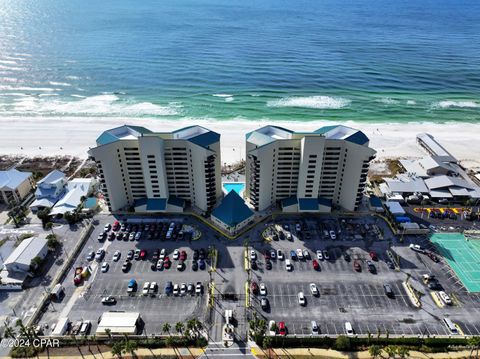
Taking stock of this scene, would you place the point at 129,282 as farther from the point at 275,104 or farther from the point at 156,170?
the point at 275,104

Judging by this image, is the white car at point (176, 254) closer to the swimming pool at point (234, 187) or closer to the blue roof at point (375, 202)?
the swimming pool at point (234, 187)

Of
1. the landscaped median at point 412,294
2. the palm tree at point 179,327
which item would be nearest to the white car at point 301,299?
the landscaped median at point 412,294

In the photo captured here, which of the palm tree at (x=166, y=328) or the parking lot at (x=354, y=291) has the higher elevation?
the palm tree at (x=166, y=328)

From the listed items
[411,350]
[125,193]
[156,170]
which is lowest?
[411,350]

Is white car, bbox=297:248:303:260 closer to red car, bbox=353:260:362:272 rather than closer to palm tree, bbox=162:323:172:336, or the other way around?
red car, bbox=353:260:362:272

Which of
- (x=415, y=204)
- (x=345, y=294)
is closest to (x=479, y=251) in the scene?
(x=415, y=204)

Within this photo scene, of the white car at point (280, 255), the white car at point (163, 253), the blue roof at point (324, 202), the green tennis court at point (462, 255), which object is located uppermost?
the blue roof at point (324, 202)

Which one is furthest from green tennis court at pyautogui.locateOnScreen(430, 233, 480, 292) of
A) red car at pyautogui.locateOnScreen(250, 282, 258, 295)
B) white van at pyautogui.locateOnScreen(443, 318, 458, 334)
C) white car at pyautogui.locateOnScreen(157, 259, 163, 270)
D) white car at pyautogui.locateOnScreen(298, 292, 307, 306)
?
white car at pyautogui.locateOnScreen(157, 259, 163, 270)
